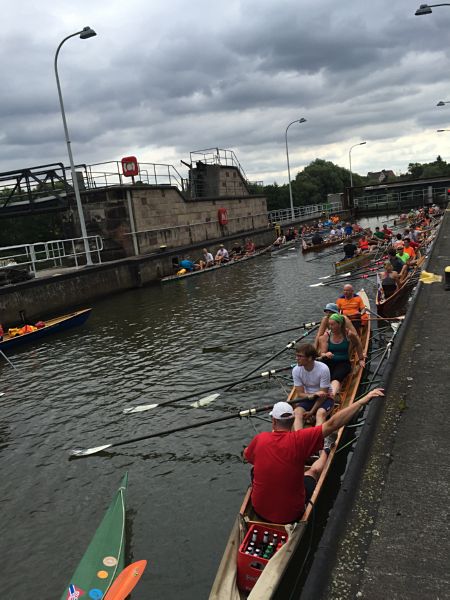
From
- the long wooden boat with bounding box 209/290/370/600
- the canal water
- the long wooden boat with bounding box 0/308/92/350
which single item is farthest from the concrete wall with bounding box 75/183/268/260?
the long wooden boat with bounding box 209/290/370/600

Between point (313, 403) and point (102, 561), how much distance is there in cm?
366

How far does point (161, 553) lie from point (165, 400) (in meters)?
4.56

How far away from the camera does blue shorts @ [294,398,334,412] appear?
23.7 feet

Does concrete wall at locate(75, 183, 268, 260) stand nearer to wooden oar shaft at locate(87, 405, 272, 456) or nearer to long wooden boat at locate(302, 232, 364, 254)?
long wooden boat at locate(302, 232, 364, 254)

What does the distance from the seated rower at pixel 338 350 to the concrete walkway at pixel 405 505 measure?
839 mm

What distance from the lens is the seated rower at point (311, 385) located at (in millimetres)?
7125

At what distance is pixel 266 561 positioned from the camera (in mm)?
4508

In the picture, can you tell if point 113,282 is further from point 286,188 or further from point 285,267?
point 286,188

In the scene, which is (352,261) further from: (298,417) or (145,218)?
(298,417)

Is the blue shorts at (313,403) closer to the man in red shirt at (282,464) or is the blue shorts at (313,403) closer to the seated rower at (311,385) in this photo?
the seated rower at (311,385)

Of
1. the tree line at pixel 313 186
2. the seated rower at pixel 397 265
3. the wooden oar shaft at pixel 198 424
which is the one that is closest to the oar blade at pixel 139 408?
the wooden oar shaft at pixel 198 424

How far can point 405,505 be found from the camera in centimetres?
509

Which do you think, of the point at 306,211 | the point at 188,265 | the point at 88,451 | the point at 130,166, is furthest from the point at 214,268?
the point at 306,211

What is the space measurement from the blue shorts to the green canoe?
298cm
